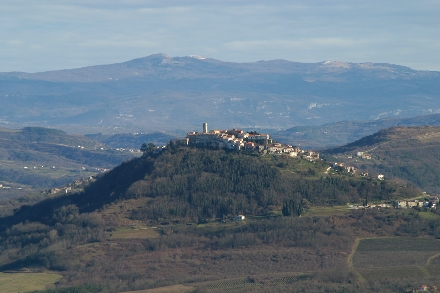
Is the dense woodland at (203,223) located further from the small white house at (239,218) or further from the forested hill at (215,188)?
the small white house at (239,218)

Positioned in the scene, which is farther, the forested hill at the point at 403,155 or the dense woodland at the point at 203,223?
the forested hill at the point at 403,155

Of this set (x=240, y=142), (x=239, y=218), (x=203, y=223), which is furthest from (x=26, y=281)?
(x=240, y=142)

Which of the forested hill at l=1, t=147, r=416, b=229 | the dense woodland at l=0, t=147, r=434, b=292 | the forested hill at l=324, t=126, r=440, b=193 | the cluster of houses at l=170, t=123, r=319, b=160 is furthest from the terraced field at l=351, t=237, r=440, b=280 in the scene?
the forested hill at l=324, t=126, r=440, b=193

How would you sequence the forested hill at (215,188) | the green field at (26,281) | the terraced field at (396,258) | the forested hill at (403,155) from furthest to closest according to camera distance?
the forested hill at (403,155)
the forested hill at (215,188)
the green field at (26,281)
the terraced field at (396,258)

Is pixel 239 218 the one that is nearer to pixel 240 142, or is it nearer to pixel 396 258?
pixel 396 258

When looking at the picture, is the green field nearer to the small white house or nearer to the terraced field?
the small white house

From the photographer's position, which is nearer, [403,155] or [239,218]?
[239,218]

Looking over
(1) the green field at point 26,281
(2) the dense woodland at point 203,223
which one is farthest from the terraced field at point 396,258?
(1) the green field at point 26,281
